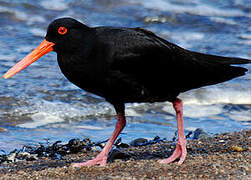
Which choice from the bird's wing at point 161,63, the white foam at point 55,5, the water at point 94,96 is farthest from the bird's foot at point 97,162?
the white foam at point 55,5

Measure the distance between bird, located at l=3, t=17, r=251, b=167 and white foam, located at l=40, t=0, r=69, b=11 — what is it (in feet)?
26.2

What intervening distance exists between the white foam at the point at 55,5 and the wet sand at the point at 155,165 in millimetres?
7824

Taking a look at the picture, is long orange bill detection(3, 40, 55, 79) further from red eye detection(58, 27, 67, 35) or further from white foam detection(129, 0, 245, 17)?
white foam detection(129, 0, 245, 17)

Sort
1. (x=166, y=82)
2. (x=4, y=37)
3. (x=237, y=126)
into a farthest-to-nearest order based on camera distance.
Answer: (x=4, y=37) → (x=237, y=126) → (x=166, y=82)

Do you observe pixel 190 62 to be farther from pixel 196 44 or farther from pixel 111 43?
pixel 196 44

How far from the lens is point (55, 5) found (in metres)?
12.9

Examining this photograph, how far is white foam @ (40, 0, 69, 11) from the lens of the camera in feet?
41.8

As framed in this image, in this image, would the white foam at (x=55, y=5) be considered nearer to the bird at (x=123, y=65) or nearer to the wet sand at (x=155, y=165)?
the wet sand at (x=155, y=165)

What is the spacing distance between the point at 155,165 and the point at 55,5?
9.08m

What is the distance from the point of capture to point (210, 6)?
13719 mm

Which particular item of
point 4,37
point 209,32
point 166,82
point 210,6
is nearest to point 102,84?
point 166,82

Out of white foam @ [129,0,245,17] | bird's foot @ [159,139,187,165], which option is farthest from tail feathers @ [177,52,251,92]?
white foam @ [129,0,245,17]

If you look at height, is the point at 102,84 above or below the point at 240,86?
above

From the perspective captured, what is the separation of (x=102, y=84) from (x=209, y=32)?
7.58 m
